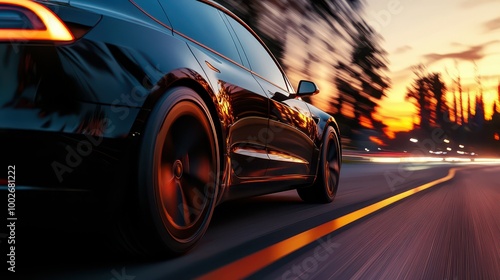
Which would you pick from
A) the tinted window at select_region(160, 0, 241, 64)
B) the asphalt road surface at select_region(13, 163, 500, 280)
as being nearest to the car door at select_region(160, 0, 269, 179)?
the tinted window at select_region(160, 0, 241, 64)

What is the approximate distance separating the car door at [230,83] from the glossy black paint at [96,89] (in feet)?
0.07

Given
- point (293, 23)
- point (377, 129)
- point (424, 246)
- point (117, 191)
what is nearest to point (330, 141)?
point (424, 246)

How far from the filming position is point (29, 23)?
2.39 meters

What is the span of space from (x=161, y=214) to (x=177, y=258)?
38cm

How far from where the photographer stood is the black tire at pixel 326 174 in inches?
243

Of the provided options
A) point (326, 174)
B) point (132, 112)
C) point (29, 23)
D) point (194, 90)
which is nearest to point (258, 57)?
point (194, 90)

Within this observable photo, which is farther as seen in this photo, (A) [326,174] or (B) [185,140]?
(A) [326,174]

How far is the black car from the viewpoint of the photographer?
2.34 metres

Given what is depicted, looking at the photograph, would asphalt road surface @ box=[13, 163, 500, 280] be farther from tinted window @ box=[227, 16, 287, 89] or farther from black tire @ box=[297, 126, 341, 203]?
tinted window @ box=[227, 16, 287, 89]

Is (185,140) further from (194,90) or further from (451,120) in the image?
(451,120)

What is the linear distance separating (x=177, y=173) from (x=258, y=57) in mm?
2077

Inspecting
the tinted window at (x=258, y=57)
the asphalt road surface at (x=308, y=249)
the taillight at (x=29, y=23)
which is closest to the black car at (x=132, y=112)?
the taillight at (x=29, y=23)

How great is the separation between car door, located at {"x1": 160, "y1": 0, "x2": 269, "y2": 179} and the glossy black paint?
2 cm

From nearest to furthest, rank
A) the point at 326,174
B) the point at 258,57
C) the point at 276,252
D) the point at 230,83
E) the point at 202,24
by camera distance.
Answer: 1. the point at 276,252
2. the point at 230,83
3. the point at 202,24
4. the point at 258,57
5. the point at 326,174
